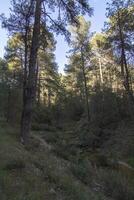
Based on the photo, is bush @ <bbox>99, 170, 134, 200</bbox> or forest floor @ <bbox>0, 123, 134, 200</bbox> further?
bush @ <bbox>99, 170, 134, 200</bbox>

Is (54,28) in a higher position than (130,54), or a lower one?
lower

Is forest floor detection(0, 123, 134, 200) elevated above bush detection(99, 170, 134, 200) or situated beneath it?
elevated above

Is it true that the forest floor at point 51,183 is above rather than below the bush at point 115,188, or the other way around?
above

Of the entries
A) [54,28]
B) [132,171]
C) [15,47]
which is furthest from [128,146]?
[15,47]

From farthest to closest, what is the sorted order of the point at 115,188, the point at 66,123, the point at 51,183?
1. the point at 66,123
2. the point at 115,188
3. the point at 51,183

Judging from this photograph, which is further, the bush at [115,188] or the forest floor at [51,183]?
the bush at [115,188]

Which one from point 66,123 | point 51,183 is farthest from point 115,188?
point 66,123

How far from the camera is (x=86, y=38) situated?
44.5m

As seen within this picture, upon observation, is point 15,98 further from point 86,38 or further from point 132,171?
point 86,38

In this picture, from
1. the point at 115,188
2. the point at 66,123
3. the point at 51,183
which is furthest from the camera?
the point at 66,123

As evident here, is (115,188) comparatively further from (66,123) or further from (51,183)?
(66,123)

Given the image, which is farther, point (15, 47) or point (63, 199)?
point (15, 47)

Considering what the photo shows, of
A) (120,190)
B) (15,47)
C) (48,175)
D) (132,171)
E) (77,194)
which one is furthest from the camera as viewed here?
(15,47)

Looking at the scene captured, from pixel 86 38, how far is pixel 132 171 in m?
31.8
